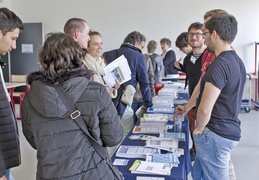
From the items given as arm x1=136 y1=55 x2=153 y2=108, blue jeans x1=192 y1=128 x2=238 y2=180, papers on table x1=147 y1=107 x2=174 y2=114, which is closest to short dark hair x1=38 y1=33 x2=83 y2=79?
blue jeans x1=192 y1=128 x2=238 y2=180

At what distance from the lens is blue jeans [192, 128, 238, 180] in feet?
5.42

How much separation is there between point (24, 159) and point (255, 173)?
263 cm

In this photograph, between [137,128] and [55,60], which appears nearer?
[55,60]

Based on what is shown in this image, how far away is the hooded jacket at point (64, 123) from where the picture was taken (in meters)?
1.12

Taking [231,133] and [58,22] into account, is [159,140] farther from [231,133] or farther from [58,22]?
[58,22]

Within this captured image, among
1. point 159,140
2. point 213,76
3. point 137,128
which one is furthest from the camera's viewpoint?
point 137,128

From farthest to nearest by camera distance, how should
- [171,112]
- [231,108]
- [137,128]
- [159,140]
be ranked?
[171,112]
[137,128]
[159,140]
[231,108]

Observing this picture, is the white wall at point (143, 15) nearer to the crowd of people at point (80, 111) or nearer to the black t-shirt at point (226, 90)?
the crowd of people at point (80, 111)

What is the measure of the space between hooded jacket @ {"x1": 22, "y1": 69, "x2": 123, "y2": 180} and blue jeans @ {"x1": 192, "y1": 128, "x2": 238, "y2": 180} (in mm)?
769

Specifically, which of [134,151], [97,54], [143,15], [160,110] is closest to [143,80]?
[160,110]

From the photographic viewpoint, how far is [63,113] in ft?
3.68

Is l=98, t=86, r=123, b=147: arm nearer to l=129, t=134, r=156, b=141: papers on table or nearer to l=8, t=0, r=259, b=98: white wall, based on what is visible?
l=129, t=134, r=156, b=141: papers on table

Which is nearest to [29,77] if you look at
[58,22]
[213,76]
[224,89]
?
[213,76]

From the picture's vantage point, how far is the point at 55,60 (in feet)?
3.77
